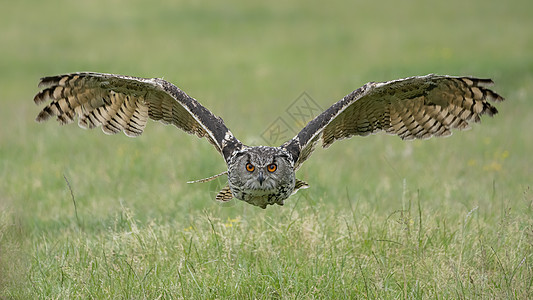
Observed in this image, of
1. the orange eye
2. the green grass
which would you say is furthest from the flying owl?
the green grass

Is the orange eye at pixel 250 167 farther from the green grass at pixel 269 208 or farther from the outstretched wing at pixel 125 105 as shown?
the green grass at pixel 269 208

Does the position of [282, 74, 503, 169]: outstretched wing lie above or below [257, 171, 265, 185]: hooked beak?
above

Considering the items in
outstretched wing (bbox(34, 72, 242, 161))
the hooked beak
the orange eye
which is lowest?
the hooked beak

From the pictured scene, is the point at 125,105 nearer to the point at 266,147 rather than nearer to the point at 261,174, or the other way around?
the point at 266,147

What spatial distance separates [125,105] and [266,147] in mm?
1887

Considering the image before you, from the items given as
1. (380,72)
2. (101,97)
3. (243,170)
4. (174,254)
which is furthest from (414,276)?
(380,72)

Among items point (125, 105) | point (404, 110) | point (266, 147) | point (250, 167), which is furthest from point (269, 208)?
point (125, 105)

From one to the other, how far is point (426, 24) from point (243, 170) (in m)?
20.3

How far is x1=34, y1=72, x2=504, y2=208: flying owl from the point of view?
19.7 ft

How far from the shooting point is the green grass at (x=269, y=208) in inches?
228

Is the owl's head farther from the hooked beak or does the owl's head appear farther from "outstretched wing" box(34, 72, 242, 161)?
"outstretched wing" box(34, 72, 242, 161)

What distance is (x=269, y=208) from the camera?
7438mm

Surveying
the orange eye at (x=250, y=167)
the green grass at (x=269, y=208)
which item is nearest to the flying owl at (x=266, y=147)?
the orange eye at (x=250, y=167)

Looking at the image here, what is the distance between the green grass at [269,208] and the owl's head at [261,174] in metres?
0.53
